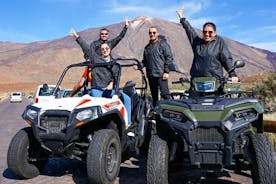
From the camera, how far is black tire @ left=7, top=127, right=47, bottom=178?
580cm

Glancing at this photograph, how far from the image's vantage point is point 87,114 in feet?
18.2

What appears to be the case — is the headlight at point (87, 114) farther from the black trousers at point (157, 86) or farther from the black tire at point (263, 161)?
the black trousers at point (157, 86)

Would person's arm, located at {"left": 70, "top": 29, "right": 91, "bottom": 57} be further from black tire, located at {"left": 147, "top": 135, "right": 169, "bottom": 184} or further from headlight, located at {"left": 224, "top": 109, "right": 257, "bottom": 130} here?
headlight, located at {"left": 224, "top": 109, "right": 257, "bottom": 130}

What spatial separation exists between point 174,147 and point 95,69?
2595mm

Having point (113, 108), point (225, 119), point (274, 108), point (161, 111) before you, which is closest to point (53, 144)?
point (113, 108)

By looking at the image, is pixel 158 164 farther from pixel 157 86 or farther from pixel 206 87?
pixel 157 86

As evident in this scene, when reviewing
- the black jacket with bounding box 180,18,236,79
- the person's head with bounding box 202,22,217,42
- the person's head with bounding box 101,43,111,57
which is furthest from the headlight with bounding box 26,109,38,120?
the person's head with bounding box 202,22,217,42

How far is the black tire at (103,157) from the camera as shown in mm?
5211

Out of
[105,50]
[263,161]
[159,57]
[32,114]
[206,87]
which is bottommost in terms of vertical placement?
[263,161]

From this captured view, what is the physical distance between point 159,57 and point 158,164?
3.62 meters

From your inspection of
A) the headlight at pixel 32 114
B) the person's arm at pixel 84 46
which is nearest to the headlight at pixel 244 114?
the headlight at pixel 32 114

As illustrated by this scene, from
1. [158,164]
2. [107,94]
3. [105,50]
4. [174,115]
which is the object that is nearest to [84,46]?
[105,50]

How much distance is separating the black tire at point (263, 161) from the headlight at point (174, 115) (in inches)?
32.1

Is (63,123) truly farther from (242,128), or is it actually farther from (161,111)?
(242,128)
